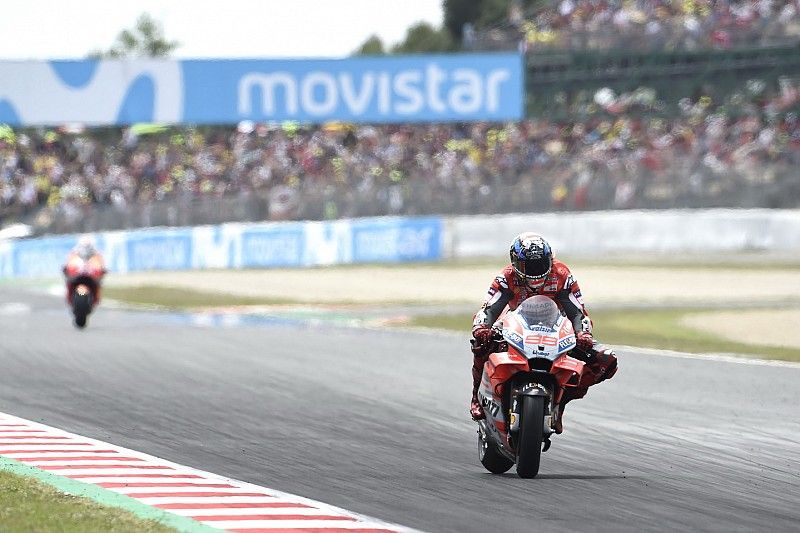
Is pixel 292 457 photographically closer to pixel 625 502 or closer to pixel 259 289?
pixel 625 502

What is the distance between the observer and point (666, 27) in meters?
40.8

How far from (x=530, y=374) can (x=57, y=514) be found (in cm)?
266

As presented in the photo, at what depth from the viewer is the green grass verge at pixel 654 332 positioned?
18.6 meters

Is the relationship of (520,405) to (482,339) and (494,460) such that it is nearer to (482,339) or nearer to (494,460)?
(482,339)

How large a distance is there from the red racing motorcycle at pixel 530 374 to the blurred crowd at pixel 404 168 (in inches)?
1108

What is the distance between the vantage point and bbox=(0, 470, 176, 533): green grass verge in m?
6.78

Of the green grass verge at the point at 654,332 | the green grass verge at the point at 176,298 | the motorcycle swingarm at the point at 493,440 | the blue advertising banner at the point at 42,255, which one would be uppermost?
the blue advertising banner at the point at 42,255

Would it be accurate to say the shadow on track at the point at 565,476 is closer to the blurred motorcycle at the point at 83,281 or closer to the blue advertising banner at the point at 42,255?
the blurred motorcycle at the point at 83,281

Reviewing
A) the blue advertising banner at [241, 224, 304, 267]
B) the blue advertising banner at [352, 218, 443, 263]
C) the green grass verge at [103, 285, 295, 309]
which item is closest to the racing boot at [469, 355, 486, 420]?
the green grass verge at [103, 285, 295, 309]

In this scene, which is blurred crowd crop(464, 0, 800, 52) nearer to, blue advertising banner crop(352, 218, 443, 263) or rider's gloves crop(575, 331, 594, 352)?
blue advertising banner crop(352, 218, 443, 263)

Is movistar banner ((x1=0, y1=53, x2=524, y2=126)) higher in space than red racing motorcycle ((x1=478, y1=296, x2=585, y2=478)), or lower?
higher

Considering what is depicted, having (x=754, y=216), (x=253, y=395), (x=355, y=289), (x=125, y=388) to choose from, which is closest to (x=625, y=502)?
(x=253, y=395)

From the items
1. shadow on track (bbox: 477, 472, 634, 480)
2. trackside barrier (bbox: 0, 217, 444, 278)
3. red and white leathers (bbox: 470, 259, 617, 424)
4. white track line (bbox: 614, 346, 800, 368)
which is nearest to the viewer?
red and white leathers (bbox: 470, 259, 617, 424)

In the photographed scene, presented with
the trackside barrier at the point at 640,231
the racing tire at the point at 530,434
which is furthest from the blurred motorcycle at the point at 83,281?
the trackside barrier at the point at 640,231
